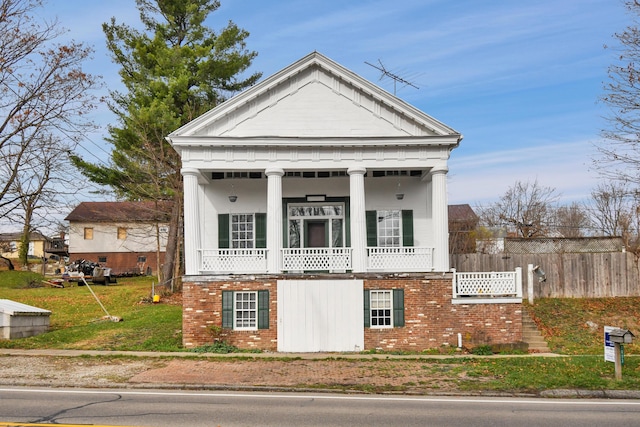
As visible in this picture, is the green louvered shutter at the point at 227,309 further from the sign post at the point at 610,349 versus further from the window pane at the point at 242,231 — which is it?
the sign post at the point at 610,349

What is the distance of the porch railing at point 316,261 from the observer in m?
20.0

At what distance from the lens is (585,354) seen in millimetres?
18188

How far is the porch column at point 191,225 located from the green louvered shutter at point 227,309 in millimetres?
1298

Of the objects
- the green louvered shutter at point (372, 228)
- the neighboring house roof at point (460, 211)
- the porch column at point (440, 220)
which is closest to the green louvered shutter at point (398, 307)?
the porch column at point (440, 220)

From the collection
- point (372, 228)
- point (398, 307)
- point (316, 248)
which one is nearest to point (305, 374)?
point (398, 307)

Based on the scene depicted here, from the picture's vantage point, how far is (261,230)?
885 inches

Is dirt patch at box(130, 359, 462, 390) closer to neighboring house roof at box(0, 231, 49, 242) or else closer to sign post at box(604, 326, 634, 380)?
sign post at box(604, 326, 634, 380)

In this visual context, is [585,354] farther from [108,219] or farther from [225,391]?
[108,219]

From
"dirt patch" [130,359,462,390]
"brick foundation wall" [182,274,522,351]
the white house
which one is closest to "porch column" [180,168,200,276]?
the white house

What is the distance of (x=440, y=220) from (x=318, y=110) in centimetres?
→ 568

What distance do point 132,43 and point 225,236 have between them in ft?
50.4


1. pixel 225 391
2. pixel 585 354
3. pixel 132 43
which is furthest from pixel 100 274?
pixel 585 354

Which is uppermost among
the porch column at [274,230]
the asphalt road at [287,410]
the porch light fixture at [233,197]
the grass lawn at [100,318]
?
the porch light fixture at [233,197]

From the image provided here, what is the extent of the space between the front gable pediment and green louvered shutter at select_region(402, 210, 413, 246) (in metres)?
3.39
